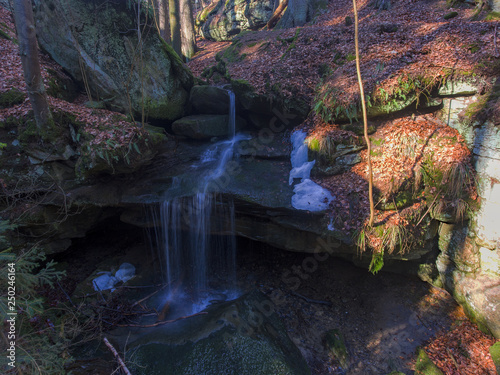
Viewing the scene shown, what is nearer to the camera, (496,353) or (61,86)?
(496,353)

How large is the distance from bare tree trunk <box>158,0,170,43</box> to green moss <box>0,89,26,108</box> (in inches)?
315

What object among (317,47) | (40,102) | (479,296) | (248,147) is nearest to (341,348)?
(479,296)

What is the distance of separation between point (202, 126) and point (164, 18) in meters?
7.86

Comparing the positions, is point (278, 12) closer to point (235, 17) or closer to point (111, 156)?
point (235, 17)

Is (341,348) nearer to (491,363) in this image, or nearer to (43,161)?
(491,363)

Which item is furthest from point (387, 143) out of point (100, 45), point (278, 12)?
point (278, 12)

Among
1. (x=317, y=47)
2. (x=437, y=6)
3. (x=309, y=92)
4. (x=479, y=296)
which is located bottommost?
(x=479, y=296)

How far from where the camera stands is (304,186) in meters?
6.57

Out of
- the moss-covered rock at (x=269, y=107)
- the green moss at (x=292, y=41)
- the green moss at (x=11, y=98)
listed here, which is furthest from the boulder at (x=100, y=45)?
the green moss at (x=292, y=41)

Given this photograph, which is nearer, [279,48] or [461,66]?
[461,66]

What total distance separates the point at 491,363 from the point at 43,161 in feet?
34.1

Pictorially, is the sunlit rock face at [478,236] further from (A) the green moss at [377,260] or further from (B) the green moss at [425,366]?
(A) the green moss at [377,260]

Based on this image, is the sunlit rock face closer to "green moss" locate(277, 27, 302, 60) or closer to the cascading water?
the cascading water

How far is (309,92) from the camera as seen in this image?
8133mm
